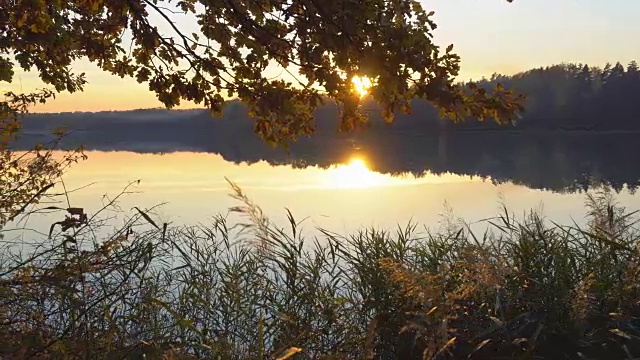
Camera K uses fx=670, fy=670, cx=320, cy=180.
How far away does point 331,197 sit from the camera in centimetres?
2105

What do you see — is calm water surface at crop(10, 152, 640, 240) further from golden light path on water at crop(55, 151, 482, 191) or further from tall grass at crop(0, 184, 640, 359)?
tall grass at crop(0, 184, 640, 359)

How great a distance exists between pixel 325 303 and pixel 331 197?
1604 cm

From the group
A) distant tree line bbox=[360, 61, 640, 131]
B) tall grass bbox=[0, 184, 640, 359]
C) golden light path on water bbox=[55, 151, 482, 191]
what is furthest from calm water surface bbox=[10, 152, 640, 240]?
distant tree line bbox=[360, 61, 640, 131]

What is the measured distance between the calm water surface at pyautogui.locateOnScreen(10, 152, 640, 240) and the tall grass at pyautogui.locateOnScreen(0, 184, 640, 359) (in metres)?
6.13

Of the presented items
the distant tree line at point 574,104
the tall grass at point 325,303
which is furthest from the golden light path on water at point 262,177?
the distant tree line at point 574,104

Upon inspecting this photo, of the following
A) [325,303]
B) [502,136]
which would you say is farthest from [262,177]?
[502,136]

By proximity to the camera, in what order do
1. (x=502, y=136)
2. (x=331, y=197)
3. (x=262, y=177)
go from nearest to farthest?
1. (x=331, y=197)
2. (x=262, y=177)
3. (x=502, y=136)

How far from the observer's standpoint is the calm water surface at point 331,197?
1559cm

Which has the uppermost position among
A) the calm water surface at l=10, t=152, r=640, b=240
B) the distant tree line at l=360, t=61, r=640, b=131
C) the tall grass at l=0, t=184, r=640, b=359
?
the distant tree line at l=360, t=61, r=640, b=131

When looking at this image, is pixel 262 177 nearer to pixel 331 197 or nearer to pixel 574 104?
pixel 331 197

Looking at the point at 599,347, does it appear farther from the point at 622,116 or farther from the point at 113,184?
the point at 622,116

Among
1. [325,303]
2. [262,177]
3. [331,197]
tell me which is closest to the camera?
[325,303]

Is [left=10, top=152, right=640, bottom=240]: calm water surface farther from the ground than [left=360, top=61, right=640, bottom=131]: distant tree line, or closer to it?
closer to it

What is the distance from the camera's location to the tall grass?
11.5 ft
